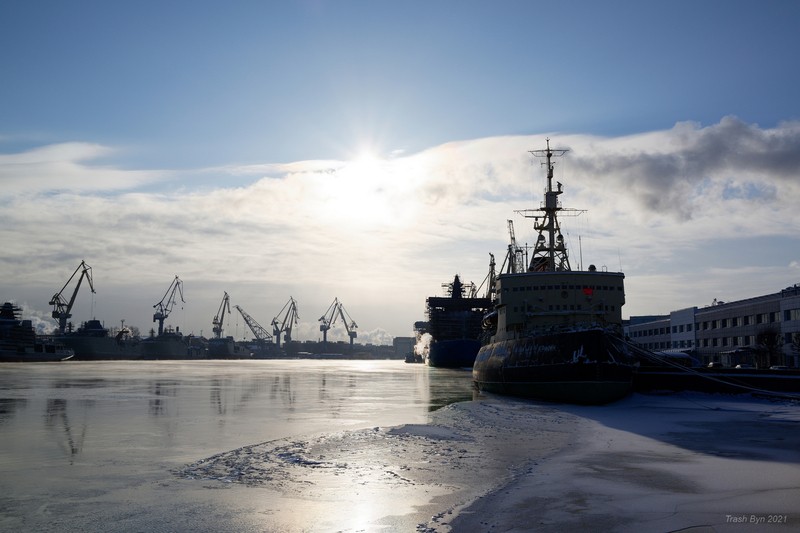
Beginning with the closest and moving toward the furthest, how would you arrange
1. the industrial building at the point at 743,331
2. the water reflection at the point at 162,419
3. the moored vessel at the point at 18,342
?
the water reflection at the point at 162,419 → the industrial building at the point at 743,331 → the moored vessel at the point at 18,342

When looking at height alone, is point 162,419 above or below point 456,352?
above

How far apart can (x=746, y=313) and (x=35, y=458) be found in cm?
8760

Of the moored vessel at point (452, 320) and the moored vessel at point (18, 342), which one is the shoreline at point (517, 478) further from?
the moored vessel at point (18, 342)

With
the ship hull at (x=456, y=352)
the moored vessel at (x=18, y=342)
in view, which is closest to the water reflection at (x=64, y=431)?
the ship hull at (x=456, y=352)

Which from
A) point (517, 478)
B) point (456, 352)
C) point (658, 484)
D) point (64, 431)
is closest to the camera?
point (658, 484)

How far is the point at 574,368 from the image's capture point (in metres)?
36.2

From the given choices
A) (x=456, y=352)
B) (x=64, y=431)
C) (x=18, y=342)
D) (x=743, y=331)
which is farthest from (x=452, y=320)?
(x=64, y=431)

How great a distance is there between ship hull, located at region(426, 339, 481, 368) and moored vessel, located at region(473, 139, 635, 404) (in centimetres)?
7772

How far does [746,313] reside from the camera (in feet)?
277

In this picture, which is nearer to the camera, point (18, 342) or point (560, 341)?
point (560, 341)

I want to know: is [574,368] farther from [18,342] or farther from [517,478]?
[18,342]

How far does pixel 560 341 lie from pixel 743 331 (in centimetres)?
6071

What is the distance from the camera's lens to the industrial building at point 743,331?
7319 centimetres

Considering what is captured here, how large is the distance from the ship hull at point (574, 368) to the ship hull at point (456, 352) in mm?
90866
